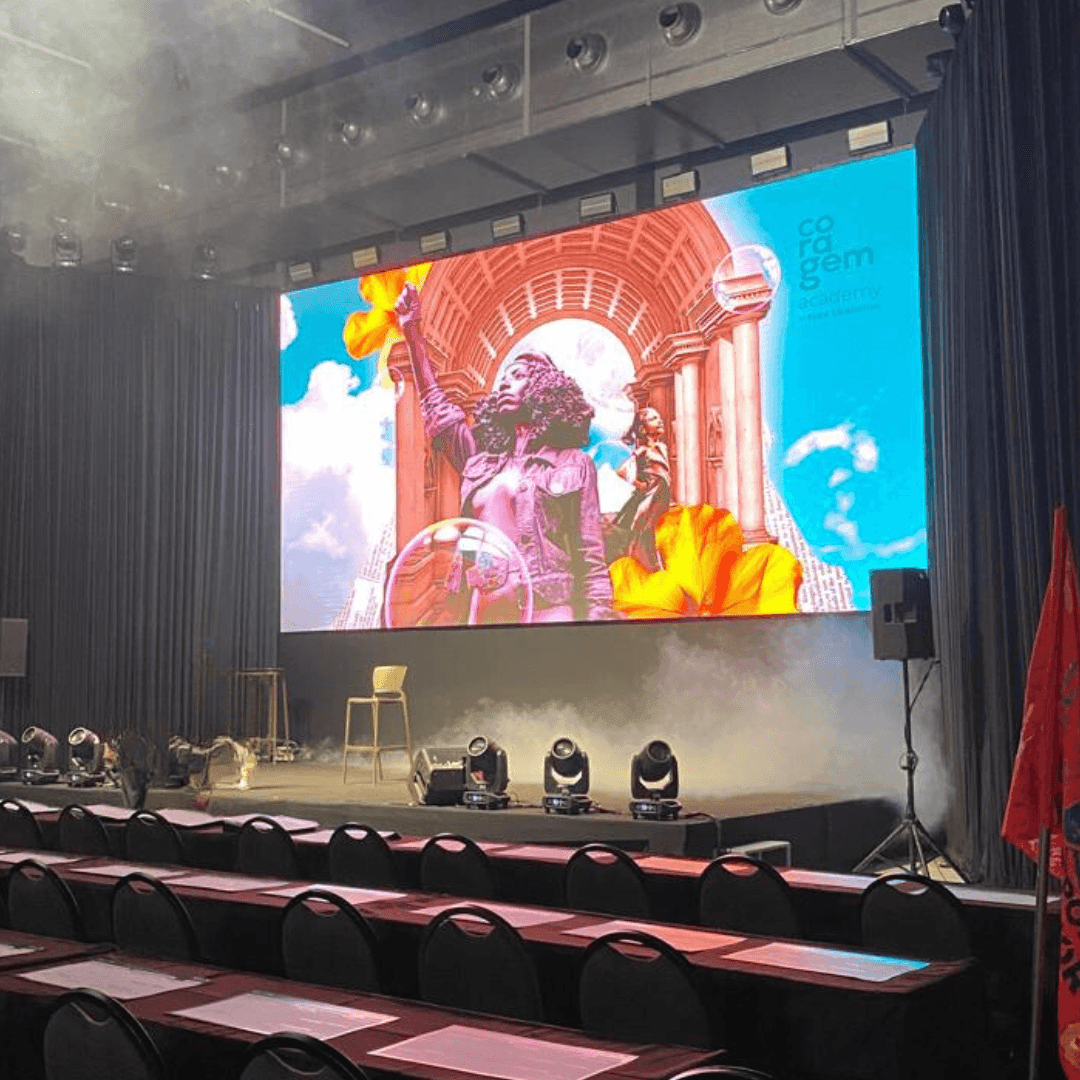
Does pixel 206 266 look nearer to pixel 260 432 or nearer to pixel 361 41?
pixel 260 432

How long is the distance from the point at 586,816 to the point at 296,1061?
4.47 m

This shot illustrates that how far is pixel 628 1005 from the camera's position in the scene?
3.00 meters

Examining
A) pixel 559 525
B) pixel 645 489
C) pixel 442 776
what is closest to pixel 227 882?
pixel 442 776

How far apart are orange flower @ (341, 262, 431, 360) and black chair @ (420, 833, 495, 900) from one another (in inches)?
249

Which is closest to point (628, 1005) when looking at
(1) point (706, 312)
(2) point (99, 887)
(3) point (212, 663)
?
(2) point (99, 887)

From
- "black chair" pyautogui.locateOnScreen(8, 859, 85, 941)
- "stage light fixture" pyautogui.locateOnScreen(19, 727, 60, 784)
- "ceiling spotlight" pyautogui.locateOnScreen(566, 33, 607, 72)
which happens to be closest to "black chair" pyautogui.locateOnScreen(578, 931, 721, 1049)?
"black chair" pyautogui.locateOnScreen(8, 859, 85, 941)

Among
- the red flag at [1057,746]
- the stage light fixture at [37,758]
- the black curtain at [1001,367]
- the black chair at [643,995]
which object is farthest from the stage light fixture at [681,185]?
the black chair at [643,995]

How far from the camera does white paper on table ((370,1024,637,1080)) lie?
2273mm

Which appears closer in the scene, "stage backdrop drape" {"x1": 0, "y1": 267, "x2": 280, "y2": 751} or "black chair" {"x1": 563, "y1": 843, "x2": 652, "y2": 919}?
"black chair" {"x1": 563, "y1": 843, "x2": 652, "y2": 919}

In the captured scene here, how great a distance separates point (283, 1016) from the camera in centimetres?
268

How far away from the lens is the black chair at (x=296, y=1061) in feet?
6.84

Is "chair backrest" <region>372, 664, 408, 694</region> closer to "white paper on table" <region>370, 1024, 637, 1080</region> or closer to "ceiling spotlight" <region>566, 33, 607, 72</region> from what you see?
"ceiling spotlight" <region>566, 33, 607, 72</region>

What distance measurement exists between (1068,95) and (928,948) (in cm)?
374

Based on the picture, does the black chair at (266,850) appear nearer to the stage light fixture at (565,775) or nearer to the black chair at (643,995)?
the stage light fixture at (565,775)
